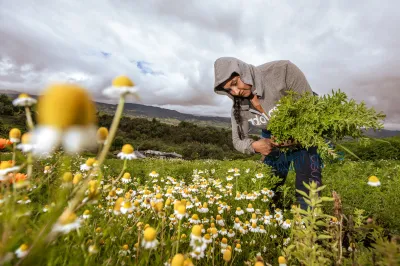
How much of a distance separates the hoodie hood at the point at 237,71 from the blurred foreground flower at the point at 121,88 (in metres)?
3.04

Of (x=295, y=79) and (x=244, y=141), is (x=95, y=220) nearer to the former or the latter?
(x=244, y=141)

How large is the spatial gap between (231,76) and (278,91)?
2.49 feet

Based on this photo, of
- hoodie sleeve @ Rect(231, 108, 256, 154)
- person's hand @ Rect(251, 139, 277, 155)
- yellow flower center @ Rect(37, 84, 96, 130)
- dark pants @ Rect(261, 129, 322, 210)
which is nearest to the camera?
yellow flower center @ Rect(37, 84, 96, 130)

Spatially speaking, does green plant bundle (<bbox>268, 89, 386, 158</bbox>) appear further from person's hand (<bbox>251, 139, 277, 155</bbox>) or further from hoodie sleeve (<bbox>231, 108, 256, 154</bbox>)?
hoodie sleeve (<bbox>231, 108, 256, 154</bbox>)

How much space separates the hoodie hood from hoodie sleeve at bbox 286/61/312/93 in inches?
16.9

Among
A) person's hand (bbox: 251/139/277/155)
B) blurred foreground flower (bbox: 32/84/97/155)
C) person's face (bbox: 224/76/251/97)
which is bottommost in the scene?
person's hand (bbox: 251/139/277/155)

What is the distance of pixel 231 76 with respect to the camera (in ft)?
12.0

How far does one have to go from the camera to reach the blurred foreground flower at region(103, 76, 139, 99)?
0.61 meters

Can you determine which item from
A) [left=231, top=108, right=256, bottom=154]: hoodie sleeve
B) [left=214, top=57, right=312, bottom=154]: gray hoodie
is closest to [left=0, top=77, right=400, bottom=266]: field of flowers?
[left=231, top=108, right=256, bottom=154]: hoodie sleeve

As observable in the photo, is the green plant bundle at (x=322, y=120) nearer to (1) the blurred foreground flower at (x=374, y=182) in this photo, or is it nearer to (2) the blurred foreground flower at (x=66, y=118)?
(1) the blurred foreground flower at (x=374, y=182)

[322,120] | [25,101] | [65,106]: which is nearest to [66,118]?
[65,106]

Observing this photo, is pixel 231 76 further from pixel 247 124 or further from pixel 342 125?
pixel 342 125

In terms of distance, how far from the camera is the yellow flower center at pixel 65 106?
443 mm

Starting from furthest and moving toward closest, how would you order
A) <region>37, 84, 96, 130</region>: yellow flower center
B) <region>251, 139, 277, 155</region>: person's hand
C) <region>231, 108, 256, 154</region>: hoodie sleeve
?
<region>231, 108, 256, 154</region>: hoodie sleeve
<region>251, 139, 277, 155</region>: person's hand
<region>37, 84, 96, 130</region>: yellow flower center
